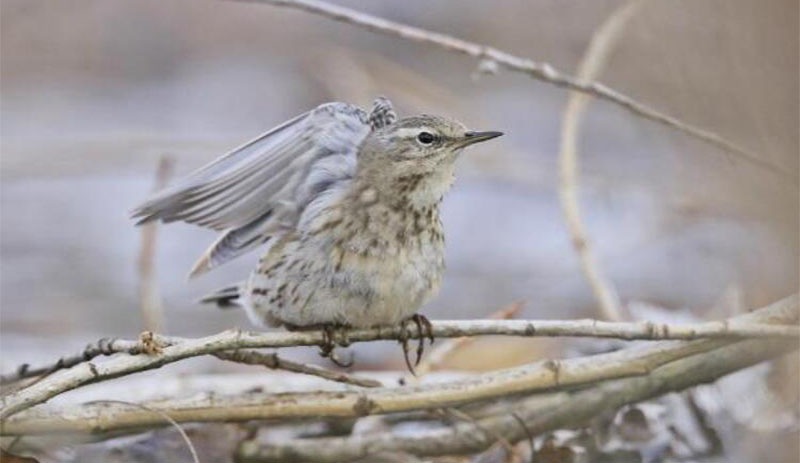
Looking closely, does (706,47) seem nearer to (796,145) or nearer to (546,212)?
(796,145)

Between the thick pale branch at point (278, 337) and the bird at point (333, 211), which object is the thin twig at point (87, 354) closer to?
the thick pale branch at point (278, 337)

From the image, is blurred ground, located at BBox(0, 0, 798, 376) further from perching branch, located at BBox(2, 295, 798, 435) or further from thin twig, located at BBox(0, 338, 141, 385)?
thin twig, located at BBox(0, 338, 141, 385)

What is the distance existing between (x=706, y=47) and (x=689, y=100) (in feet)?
1.48

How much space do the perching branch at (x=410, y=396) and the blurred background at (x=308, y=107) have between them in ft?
1.34

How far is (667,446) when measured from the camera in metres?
5.00

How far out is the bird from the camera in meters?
4.48

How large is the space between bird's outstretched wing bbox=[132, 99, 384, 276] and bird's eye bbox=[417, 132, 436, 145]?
0.21 meters

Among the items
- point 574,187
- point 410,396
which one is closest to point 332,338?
point 410,396

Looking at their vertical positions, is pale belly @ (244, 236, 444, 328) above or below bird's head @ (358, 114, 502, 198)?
below

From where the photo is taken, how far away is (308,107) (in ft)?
33.1

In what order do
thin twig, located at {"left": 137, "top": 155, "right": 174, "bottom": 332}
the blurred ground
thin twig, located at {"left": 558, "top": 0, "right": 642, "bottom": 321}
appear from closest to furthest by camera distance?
thin twig, located at {"left": 558, "top": 0, "right": 642, "bottom": 321} → thin twig, located at {"left": 137, "top": 155, "right": 174, "bottom": 332} → the blurred ground

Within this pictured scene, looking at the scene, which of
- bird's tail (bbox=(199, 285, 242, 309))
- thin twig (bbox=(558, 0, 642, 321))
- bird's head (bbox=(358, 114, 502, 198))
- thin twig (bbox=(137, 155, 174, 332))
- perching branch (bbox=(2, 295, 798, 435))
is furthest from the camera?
thin twig (bbox=(137, 155, 174, 332))

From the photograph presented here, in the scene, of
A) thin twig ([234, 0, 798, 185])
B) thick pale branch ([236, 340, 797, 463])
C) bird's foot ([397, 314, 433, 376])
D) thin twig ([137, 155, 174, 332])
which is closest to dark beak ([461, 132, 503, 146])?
thin twig ([234, 0, 798, 185])

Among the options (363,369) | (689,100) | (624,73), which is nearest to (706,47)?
(689,100)
